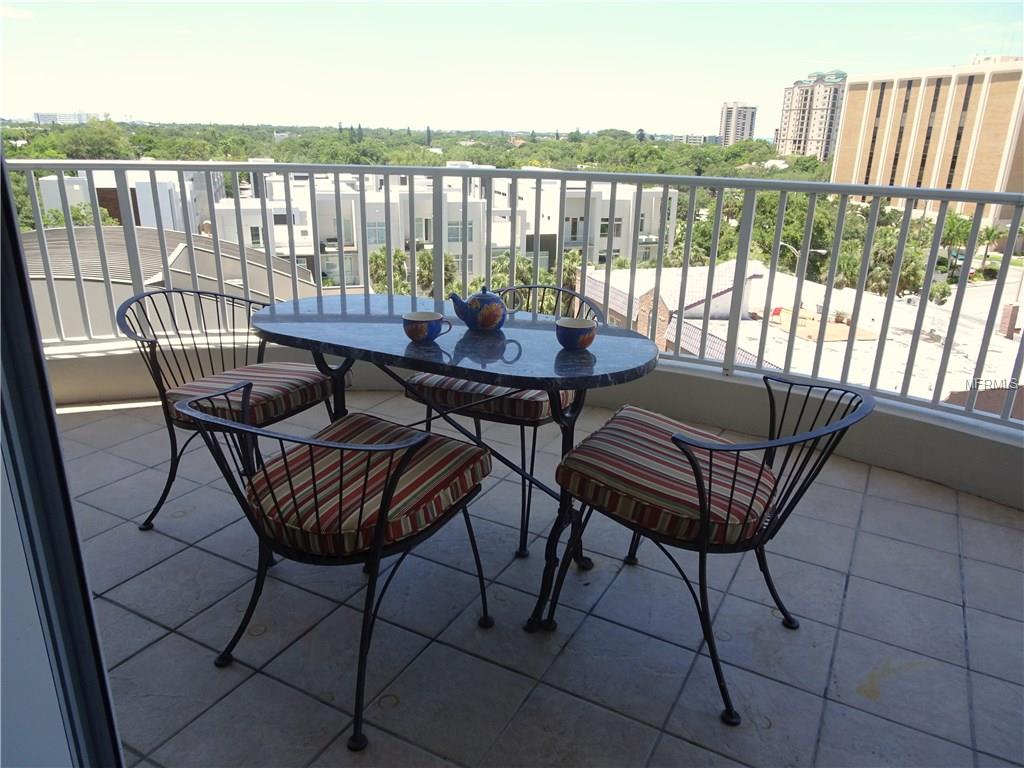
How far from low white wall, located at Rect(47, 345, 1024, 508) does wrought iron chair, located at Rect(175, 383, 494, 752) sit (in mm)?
1692

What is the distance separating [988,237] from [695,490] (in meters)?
2.14

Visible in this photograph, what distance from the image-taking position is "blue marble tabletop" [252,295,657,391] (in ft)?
6.18

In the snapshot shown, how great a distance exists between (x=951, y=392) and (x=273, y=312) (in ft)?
10.4

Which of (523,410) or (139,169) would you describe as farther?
(139,169)

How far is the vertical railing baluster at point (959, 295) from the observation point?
281 cm

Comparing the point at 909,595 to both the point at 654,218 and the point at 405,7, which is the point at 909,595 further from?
the point at 405,7

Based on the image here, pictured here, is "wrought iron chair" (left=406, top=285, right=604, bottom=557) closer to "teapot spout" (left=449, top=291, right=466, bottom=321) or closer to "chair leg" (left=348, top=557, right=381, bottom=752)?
"teapot spout" (left=449, top=291, right=466, bottom=321)

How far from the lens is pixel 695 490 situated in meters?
1.83

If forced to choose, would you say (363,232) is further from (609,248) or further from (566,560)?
(566,560)

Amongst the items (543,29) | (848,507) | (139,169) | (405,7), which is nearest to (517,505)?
(848,507)

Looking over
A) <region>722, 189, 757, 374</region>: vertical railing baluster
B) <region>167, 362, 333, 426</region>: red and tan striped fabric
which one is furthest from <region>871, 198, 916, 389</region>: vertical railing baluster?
<region>167, 362, 333, 426</region>: red and tan striped fabric

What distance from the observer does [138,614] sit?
2107 millimetres

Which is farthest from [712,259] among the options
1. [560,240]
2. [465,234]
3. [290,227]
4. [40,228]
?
[40,228]

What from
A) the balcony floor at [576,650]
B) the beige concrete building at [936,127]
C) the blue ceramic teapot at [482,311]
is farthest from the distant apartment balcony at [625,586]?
the beige concrete building at [936,127]
